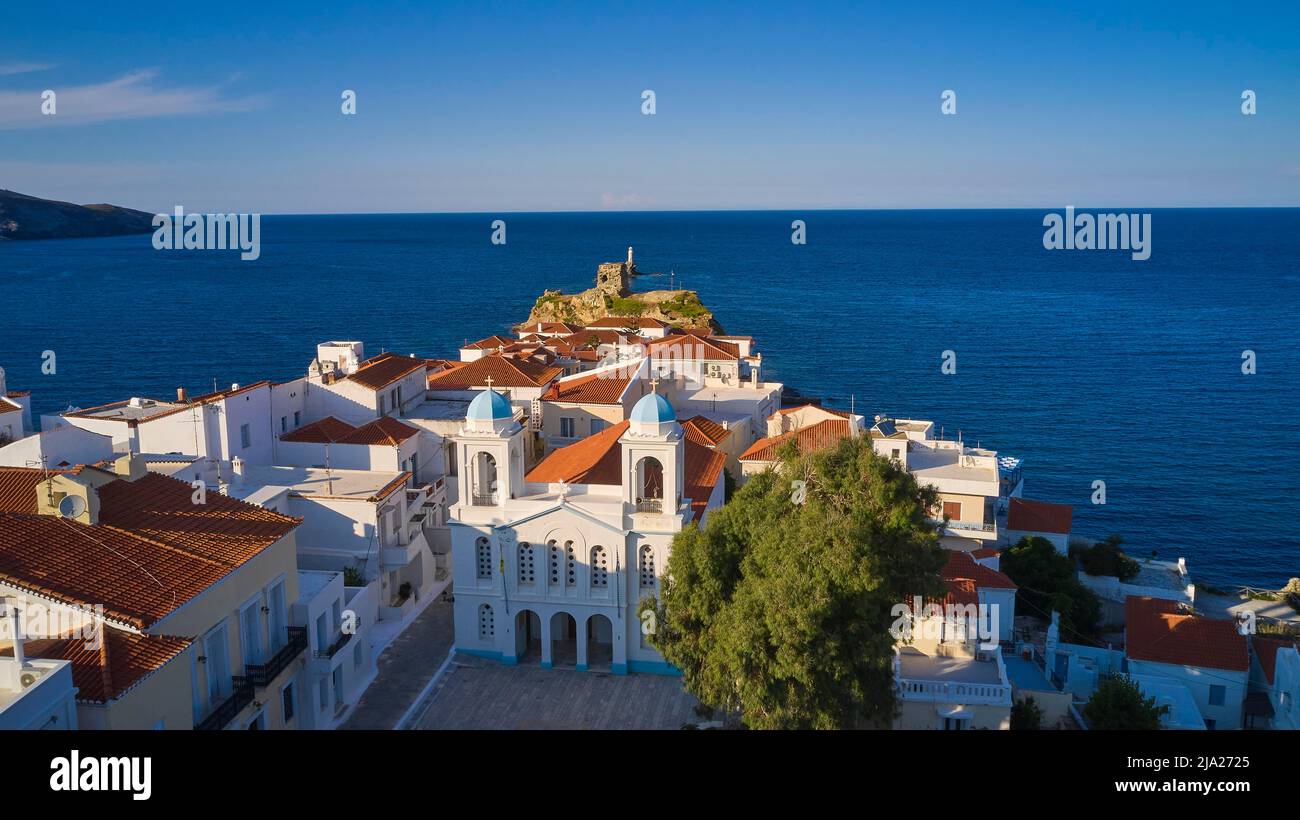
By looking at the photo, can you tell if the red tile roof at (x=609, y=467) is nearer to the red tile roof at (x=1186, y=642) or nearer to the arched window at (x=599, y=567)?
the arched window at (x=599, y=567)

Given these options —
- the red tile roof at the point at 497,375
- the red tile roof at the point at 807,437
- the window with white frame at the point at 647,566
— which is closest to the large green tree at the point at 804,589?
the window with white frame at the point at 647,566

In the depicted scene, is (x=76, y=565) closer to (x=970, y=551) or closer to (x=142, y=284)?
(x=970, y=551)

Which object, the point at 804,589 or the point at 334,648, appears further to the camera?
the point at 334,648

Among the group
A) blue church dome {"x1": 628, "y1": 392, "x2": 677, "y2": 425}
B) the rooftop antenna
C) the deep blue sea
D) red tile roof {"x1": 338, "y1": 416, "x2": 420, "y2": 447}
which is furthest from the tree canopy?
the rooftop antenna

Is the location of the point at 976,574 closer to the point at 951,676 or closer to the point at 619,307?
the point at 951,676

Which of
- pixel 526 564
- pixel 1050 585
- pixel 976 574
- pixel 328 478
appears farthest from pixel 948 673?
pixel 328 478

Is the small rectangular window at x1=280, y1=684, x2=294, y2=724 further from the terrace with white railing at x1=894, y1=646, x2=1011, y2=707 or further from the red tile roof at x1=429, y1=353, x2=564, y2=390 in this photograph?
the red tile roof at x1=429, y1=353, x2=564, y2=390
